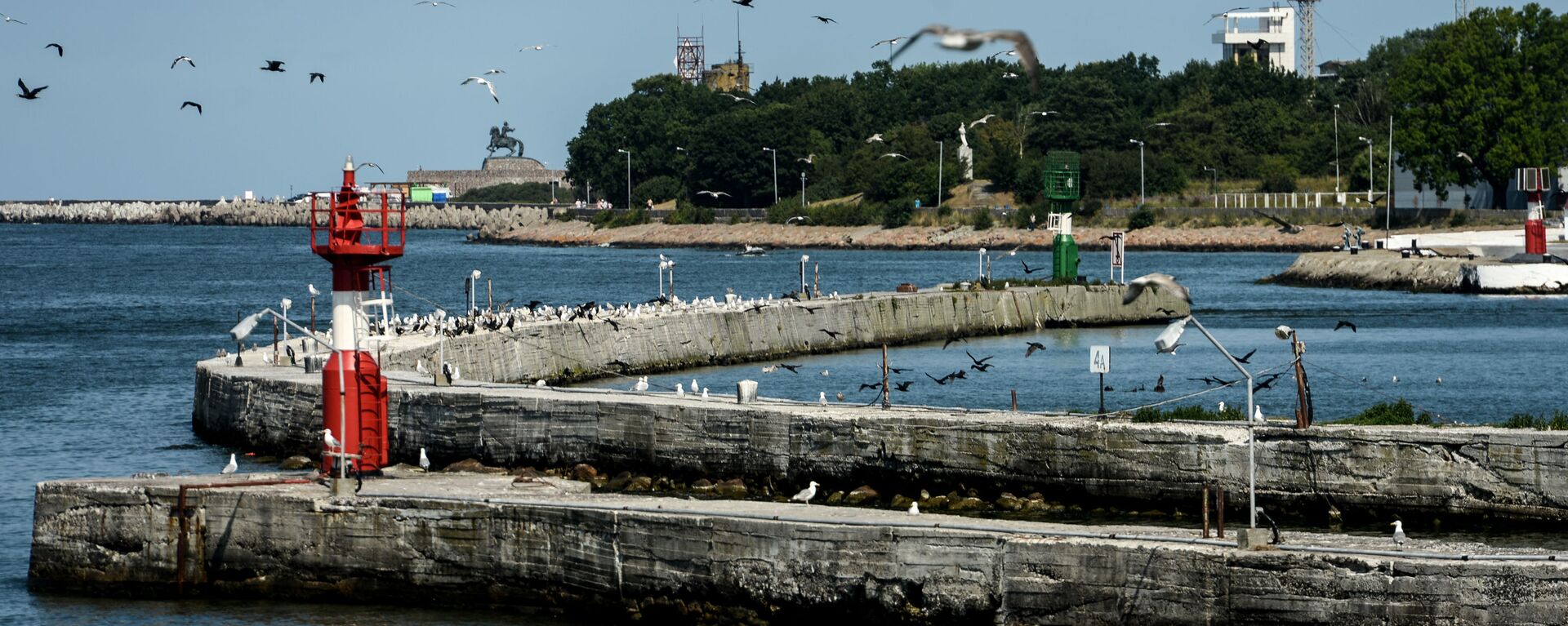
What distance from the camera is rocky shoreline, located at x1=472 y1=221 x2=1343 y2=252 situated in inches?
5054

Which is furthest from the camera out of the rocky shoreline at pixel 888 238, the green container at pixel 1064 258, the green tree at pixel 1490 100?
the rocky shoreline at pixel 888 238

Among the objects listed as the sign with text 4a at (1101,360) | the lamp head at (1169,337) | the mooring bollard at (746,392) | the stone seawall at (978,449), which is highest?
the lamp head at (1169,337)

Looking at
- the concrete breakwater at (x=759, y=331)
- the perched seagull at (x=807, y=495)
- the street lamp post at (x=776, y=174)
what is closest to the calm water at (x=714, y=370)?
the concrete breakwater at (x=759, y=331)

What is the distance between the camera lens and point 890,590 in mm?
23359

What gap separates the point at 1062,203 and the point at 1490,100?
158 ft

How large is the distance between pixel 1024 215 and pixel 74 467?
10641 centimetres

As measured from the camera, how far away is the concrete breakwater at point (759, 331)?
48.0 metres

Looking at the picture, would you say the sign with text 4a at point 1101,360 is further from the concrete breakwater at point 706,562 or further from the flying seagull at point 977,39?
the flying seagull at point 977,39

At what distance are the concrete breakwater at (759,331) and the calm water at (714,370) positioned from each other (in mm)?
1252

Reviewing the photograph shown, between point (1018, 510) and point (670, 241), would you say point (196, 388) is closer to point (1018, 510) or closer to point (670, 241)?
point (1018, 510)

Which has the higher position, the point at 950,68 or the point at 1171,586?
the point at 950,68

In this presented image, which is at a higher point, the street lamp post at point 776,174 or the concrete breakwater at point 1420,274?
the street lamp post at point 776,174

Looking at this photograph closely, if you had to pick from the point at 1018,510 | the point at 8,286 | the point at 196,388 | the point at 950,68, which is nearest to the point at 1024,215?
the point at 950,68

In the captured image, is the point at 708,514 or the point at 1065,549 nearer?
the point at 1065,549
